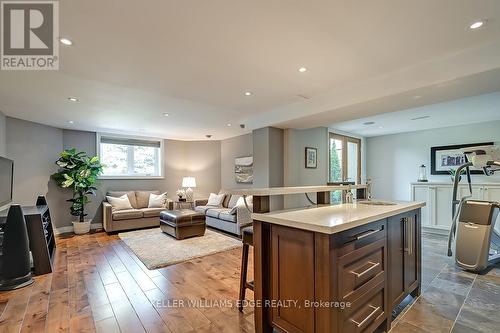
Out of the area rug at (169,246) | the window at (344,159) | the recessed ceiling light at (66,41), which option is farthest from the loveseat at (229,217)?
the recessed ceiling light at (66,41)

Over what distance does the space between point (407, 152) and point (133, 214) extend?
6884 mm

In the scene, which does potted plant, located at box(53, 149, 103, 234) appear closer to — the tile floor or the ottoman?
the ottoman

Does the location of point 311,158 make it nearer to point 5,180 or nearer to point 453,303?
point 453,303

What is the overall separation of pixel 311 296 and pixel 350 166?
18.1 feet

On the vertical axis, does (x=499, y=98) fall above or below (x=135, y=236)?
above

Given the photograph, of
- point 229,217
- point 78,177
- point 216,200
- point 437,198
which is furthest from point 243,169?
point 437,198

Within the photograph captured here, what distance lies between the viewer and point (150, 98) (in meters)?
3.50

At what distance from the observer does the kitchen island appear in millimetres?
1429

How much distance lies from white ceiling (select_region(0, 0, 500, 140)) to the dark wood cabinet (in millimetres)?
1471

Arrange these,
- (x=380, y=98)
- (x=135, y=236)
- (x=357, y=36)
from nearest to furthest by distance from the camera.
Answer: (x=357, y=36) → (x=380, y=98) → (x=135, y=236)

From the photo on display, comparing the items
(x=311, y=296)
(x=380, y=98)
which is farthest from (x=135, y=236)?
(x=380, y=98)

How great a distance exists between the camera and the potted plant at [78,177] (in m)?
4.97

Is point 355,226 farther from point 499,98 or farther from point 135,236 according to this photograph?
point 135,236

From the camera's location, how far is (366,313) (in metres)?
1.68
